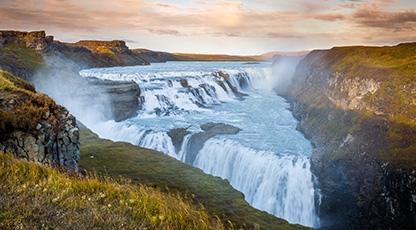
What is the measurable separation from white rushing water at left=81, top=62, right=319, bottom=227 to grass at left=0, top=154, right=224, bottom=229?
16.2 meters

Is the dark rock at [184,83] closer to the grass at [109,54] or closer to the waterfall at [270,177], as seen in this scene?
the waterfall at [270,177]

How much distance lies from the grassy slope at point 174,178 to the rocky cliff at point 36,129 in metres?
2.54

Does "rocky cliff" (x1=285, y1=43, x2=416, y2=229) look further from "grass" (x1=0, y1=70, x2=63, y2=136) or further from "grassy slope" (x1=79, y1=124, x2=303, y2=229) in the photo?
"grass" (x1=0, y1=70, x2=63, y2=136)

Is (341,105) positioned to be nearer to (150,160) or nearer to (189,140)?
(189,140)

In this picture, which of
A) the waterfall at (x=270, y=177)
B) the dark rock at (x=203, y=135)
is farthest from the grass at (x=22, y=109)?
the dark rock at (x=203, y=135)

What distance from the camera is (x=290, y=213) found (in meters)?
20.2

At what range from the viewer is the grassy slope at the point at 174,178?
A: 12.7 m

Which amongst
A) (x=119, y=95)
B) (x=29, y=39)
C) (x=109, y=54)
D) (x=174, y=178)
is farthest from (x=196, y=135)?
(x=109, y=54)

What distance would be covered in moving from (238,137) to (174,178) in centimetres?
1299

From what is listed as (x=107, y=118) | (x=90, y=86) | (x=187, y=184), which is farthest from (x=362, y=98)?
(x=90, y=86)

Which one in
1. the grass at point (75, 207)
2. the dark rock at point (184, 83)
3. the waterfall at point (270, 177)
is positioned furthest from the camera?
the dark rock at point (184, 83)

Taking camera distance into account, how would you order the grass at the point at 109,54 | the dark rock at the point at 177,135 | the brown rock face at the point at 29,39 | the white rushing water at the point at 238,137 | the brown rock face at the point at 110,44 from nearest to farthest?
1. the white rushing water at the point at 238,137
2. the dark rock at the point at 177,135
3. the brown rock face at the point at 29,39
4. the grass at the point at 109,54
5. the brown rock face at the point at 110,44

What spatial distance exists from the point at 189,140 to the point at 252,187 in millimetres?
8313

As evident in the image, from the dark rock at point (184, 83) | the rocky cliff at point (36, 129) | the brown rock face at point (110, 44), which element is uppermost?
the brown rock face at point (110, 44)
